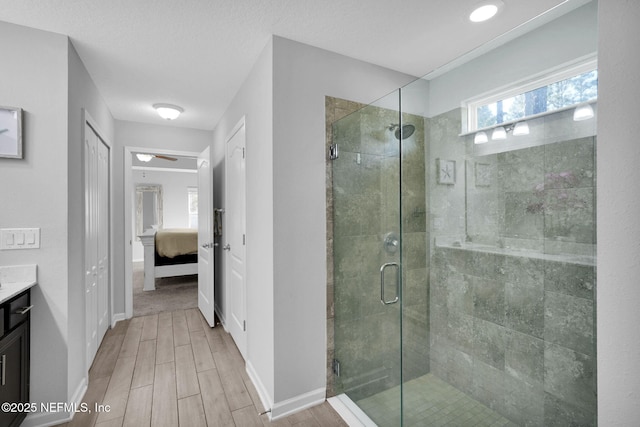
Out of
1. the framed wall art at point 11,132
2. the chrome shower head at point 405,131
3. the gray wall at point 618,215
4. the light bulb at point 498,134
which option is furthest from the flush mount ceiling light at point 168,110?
the gray wall at point 618,215

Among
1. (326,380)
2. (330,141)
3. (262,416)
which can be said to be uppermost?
(330,141)

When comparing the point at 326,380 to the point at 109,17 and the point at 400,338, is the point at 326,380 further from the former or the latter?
the point at 109,17

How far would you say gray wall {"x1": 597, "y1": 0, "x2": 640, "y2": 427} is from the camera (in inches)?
32.1

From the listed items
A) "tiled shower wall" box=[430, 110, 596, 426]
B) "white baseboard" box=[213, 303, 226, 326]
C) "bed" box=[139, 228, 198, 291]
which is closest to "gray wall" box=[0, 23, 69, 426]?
"white baseboard" box=[213, 303, 226, 326]

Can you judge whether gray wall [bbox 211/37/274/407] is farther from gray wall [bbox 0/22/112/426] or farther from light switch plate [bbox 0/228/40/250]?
light switch plate [bbox 0/228/40/250]

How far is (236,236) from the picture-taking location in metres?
2.85

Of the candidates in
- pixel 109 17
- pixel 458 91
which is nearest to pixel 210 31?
pixel 109 17

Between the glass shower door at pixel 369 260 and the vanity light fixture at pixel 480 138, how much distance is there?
1.35 feet

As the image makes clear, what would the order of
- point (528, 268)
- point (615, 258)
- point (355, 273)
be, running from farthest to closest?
point (355, 273), point (528, 268), point (615, 258)

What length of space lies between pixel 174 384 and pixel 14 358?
3.32ft

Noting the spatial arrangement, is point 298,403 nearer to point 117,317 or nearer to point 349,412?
point 349,412

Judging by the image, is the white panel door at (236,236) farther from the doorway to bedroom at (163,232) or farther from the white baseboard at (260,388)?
the doorway to bedroom at (163,232)

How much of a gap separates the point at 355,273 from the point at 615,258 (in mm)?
1374

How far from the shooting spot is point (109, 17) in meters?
1.77
